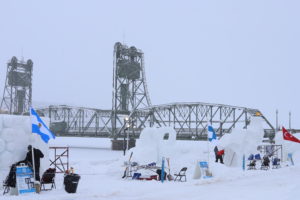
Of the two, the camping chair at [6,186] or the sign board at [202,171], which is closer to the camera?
the camping chair at [6,186]

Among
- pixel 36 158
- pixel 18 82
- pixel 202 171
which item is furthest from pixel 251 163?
pixel 18 82

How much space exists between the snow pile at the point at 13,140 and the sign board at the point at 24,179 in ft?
3.17

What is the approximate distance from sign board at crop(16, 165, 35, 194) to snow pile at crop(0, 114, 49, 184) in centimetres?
97

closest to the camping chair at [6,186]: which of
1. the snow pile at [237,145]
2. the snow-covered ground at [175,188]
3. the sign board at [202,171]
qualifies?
the snow-covered ground at [175,188]

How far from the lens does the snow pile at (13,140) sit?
16.4 m

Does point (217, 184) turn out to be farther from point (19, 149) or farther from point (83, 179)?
point (19, 149)

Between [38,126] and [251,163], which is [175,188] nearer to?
[38,126]

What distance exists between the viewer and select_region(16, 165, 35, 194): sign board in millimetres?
15265

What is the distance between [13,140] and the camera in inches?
655

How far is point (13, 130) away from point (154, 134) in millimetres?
10405

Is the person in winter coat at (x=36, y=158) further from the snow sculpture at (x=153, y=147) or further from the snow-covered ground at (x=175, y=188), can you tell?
the snow sculpture at (x=153, y=147)

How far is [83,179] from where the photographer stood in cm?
2130

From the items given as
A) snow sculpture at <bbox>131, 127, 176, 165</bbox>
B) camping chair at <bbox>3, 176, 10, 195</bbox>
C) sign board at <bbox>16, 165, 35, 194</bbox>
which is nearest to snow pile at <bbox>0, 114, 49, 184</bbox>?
camping chair at <bbox>3, 176, 10, 195</bbox>

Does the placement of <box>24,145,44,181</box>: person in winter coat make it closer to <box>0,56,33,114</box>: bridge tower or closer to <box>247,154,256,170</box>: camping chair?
<box>247,154,256,170</box>: camping chair
